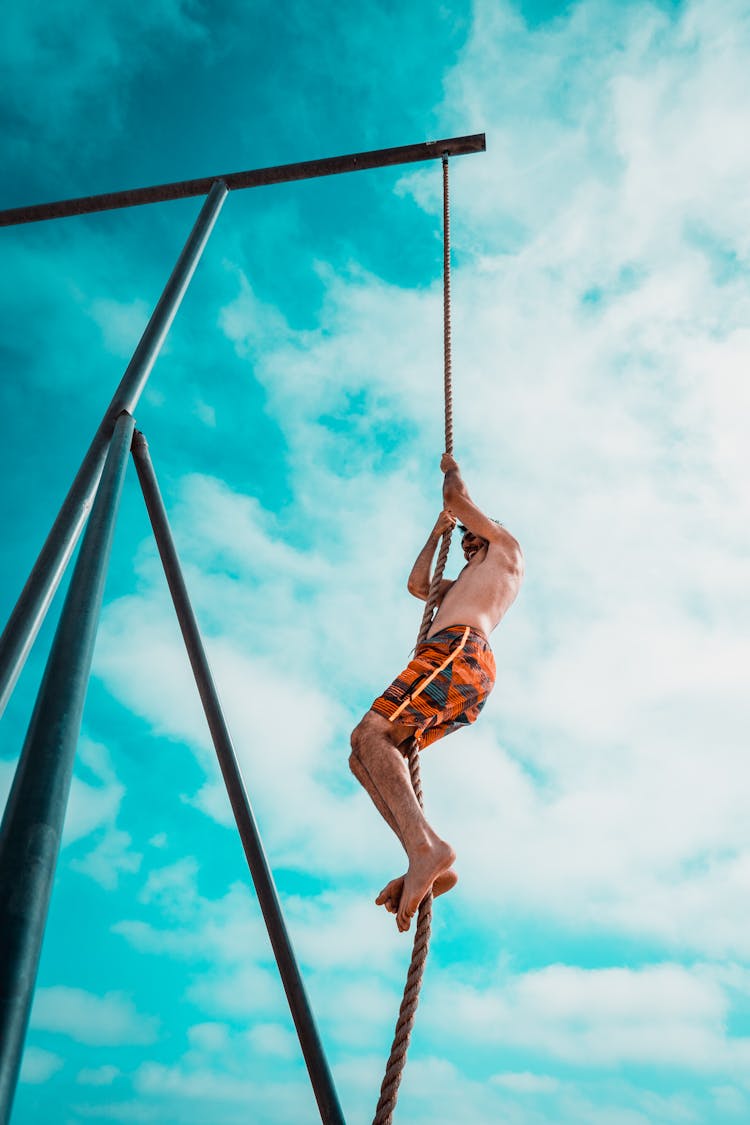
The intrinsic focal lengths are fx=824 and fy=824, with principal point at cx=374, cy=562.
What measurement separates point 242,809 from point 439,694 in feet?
4.34

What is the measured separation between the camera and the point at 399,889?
3.53m

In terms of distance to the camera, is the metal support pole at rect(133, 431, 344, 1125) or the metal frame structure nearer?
the metal frame structure

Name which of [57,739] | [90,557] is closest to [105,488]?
[90,557]

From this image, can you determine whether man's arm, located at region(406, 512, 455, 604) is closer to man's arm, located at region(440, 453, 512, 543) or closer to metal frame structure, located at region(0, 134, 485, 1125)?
man's arm, located at region(440, 453, 512, 543)

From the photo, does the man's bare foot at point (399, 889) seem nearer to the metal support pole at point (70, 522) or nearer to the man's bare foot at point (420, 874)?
the man's bare foot at point (420, 874)

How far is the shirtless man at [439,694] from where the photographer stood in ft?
11.5

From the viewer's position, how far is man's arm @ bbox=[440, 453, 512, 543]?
17.5ft

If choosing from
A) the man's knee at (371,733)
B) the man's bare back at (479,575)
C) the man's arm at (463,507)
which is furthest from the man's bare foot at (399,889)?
the man's arm at (463,507)

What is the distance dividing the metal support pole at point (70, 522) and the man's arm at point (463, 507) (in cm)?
216

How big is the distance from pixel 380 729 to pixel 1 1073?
8.13 ft

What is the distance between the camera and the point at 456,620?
187 inches

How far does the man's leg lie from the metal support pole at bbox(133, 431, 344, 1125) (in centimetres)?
83

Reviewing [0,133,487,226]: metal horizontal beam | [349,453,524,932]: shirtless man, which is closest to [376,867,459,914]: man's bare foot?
[349,453,524,932]: shirtless man

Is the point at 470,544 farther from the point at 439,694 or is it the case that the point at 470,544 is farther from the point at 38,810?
the point at 38,810
